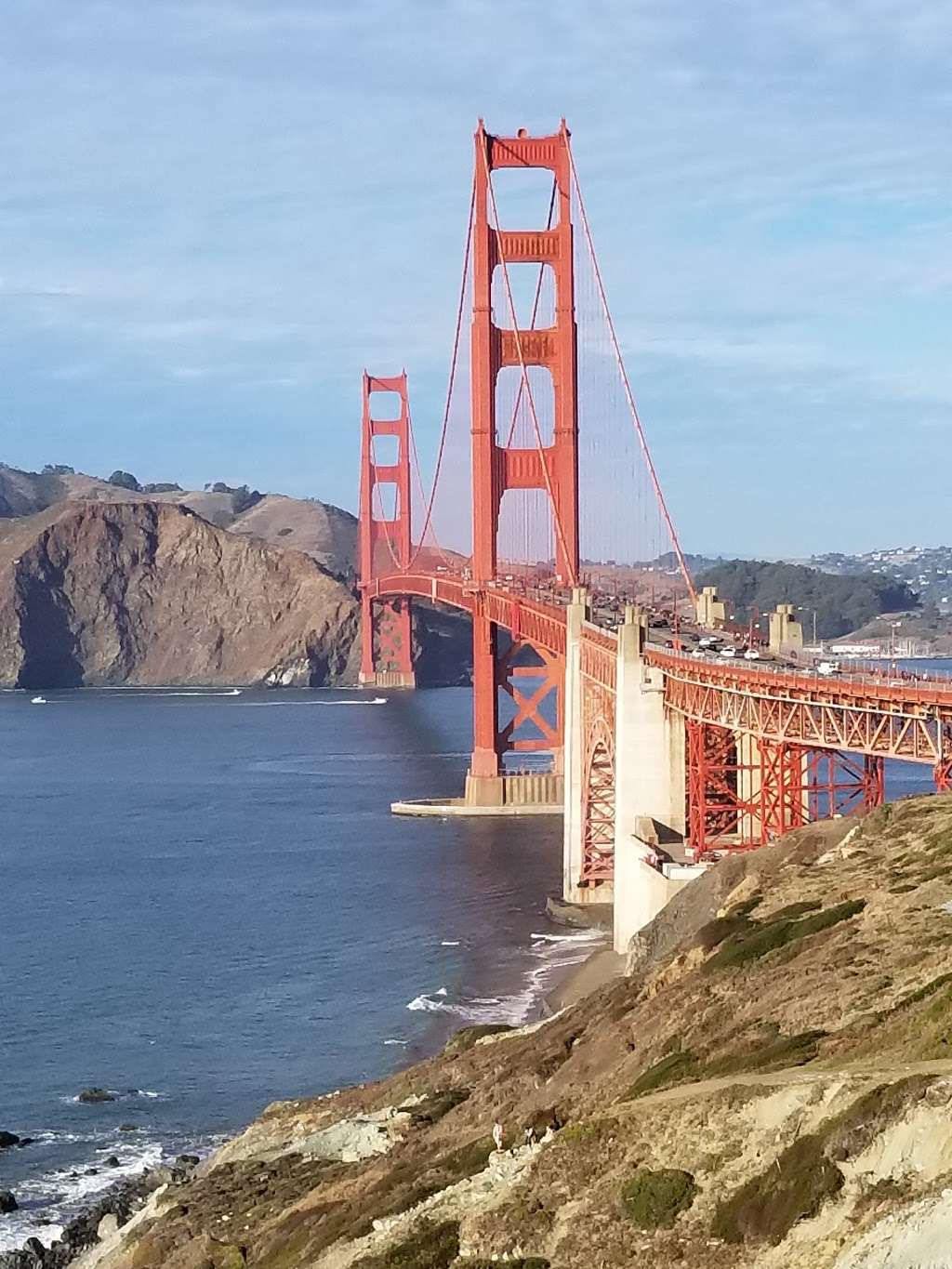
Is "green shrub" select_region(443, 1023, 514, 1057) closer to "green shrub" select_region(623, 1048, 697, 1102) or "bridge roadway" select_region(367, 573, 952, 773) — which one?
"bridge roadway" select_region(367, 573, 952, 773)

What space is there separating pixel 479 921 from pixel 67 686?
135 metres

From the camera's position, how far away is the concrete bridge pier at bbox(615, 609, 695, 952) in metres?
41.9

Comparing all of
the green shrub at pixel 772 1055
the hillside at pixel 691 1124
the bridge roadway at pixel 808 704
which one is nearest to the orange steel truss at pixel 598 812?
the bridge roadway at pixel 808 704

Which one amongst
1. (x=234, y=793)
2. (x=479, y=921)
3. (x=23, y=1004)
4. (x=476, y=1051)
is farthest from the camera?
(x=234, y=793)

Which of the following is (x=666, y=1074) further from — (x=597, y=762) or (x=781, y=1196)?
(x=597, y=762)

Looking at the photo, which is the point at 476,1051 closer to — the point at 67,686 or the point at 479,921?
the point at 479,921

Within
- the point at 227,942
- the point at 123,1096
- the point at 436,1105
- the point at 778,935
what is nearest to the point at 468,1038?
the point at 123,1096

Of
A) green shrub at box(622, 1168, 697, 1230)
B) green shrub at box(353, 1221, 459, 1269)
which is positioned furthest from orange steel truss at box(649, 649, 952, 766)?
green shrub at box(622, 1168, 697, 1230)

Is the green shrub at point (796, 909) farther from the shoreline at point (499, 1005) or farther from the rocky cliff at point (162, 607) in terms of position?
the rocky cliff at point (162, 607)

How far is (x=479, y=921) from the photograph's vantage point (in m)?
50.1

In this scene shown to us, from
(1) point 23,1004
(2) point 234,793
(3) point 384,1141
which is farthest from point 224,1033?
(2) point 234,793

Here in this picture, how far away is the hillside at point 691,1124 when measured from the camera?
15.0 meters

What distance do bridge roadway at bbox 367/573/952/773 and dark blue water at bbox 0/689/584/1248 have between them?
6.83m

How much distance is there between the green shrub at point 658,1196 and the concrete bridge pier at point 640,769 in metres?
24.3
